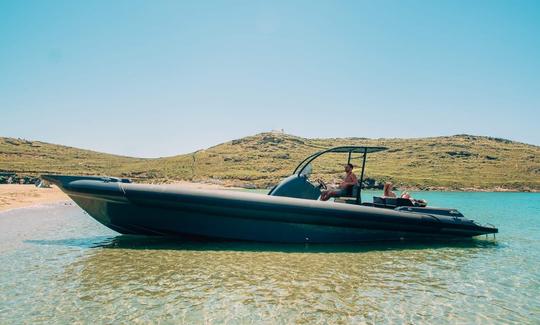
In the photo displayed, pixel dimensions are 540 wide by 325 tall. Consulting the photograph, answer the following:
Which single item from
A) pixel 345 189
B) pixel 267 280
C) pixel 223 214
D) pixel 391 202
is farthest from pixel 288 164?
pixel 267 280

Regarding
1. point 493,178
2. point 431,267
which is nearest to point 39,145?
point 493,178

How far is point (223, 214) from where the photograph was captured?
11.4 m

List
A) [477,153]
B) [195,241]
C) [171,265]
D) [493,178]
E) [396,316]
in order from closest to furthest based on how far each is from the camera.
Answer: [396,316] < [171,265] < [195,241] < [493,178] < [477,153]

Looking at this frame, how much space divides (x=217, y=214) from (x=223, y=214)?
18 centimetres

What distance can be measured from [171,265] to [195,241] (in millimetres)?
2852

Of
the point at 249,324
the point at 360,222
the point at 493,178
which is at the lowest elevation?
the point at 249,324

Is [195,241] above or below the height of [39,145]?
below

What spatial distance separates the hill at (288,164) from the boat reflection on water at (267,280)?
6221 cm

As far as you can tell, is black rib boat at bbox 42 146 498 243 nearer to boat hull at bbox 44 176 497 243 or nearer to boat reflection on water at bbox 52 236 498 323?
boat hull at bbox 44 176 497 243

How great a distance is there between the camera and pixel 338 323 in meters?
5.88

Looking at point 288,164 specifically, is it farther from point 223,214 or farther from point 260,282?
point 260,282

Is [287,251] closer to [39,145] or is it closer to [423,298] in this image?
[423,298]

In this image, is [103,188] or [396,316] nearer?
[396,316]

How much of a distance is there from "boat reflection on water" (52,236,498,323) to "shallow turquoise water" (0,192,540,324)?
23mm
